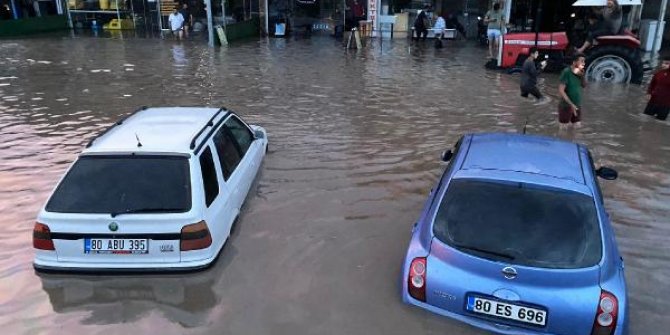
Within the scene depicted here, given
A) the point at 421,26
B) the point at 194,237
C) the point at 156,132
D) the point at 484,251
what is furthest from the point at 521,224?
the point at 421,26

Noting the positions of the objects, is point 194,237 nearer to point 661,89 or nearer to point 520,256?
point 520,256

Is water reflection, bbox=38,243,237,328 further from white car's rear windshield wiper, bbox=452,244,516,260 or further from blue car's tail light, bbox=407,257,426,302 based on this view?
white car's rear windshield wiper, bbox=452,244,516,260

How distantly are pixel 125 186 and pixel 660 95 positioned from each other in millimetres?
10277

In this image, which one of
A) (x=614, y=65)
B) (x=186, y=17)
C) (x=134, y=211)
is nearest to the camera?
(x=134, y=211)

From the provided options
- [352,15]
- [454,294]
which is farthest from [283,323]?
[352,15]

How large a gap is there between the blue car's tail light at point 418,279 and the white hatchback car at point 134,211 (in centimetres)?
197

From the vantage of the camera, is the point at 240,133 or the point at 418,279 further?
the point at 240,133

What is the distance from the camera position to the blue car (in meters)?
3.82

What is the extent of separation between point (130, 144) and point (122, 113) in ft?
21.4

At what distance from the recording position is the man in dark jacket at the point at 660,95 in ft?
34.3

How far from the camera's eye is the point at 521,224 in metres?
4.15

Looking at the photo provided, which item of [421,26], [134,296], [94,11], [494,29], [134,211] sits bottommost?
[134,296]

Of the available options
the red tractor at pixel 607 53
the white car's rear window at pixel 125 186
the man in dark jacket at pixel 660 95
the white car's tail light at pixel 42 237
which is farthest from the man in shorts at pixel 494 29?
the white car's tail light at pixel 42 237

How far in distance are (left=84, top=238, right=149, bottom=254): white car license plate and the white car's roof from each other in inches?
35.2
